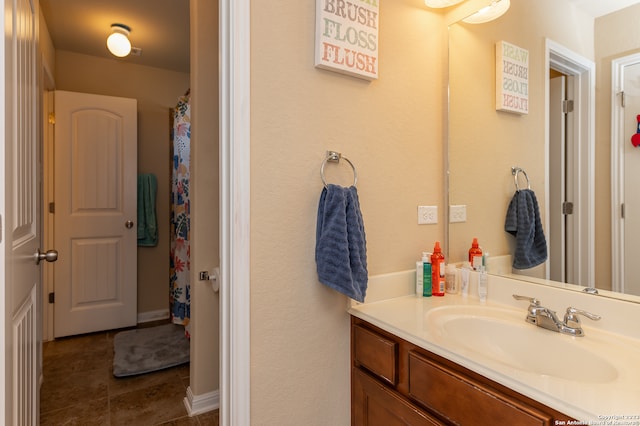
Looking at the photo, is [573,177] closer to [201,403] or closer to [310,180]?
[310,180]

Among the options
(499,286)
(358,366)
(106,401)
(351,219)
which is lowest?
(106,401)

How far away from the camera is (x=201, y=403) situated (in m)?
1.95

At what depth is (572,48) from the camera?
1257 mm

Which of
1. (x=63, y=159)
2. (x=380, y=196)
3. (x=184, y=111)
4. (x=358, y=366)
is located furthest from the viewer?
(x=63, y=159)

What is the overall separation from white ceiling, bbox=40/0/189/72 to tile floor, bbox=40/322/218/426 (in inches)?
101

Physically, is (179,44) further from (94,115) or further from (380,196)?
(380,196)

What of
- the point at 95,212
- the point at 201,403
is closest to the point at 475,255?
the point at 201,403

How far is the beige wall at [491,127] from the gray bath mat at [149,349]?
7.04 feet

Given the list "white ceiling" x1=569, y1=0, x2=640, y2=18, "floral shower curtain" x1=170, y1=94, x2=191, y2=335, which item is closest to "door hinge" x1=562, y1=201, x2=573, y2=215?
"white ceiling" x1=569, y1=0, x2=640, y2=18

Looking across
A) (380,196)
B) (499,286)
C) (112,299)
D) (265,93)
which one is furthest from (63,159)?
(499,286)

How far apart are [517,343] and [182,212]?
2.40 meters

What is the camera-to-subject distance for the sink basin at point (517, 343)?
0.97 m

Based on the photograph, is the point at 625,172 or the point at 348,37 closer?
the point at 625,172

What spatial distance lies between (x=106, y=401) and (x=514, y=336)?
2.22 meters
